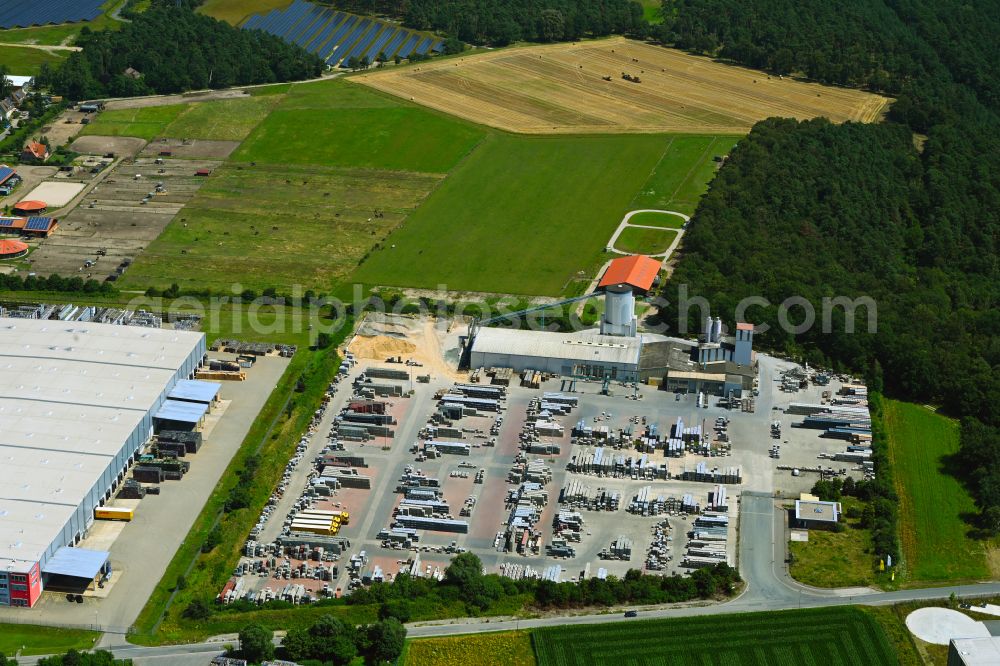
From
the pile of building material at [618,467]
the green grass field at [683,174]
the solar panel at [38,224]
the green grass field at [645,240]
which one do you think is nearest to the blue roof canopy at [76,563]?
the pile of building material at [618,467]

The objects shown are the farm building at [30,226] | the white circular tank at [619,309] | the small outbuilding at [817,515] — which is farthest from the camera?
the farm building at [30,226]

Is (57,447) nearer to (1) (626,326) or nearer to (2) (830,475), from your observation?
(1) (626,326)

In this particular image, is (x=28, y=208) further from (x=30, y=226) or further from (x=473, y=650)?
(x=473, y=650)

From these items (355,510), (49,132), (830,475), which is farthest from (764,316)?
(49,132)

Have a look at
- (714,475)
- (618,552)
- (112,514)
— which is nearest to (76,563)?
(112,514)

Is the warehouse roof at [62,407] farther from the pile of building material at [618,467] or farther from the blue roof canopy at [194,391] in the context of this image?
the pile of building material at [618,467]
